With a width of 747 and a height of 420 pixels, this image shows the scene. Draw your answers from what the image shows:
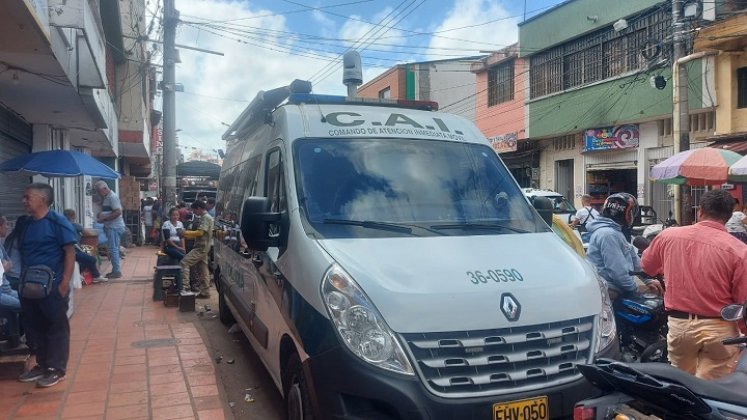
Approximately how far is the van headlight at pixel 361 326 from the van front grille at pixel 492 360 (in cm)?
9

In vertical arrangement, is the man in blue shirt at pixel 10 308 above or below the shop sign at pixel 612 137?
below

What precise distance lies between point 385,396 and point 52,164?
7.53 m

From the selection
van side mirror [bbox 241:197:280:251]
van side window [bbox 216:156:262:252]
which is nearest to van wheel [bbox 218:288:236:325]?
van side window [bbox 216:156:262:252]

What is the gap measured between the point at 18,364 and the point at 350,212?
3.62m

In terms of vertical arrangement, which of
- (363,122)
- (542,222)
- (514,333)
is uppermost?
(363,122)

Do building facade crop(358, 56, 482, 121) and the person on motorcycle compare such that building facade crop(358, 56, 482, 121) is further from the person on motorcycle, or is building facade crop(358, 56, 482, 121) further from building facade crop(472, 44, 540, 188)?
the person on motorcycle

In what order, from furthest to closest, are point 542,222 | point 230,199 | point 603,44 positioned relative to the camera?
point 603,44 < point 230,199 < point 542,222

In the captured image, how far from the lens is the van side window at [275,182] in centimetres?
425

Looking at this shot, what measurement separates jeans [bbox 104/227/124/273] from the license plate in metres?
10.6

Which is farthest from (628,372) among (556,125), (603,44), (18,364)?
(556,125)

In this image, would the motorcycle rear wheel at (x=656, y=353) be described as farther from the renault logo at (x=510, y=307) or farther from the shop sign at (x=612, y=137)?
the shop sign at (x=612, y=137)

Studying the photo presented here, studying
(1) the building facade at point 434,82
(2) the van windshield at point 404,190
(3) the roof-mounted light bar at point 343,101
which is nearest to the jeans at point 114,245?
(3) the roof-mounted light bar at point 343,101

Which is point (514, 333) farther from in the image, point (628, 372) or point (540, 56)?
point (540, 56)

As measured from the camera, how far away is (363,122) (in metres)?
4.56
